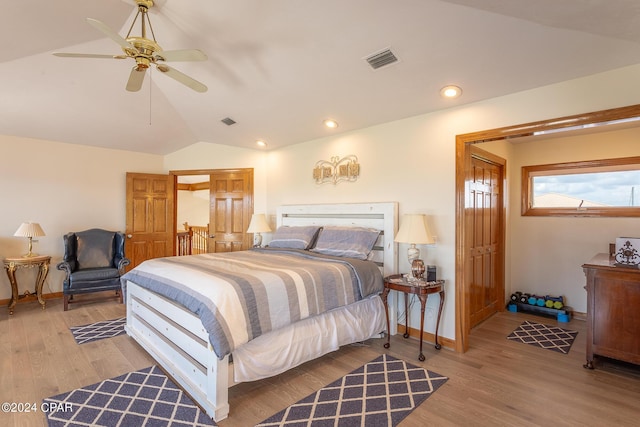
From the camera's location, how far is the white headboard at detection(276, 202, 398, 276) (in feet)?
11.9

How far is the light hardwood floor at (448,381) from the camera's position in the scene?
7.09 ft

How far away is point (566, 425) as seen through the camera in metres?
2.07

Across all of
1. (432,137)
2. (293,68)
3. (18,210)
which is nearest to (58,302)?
(18,210)

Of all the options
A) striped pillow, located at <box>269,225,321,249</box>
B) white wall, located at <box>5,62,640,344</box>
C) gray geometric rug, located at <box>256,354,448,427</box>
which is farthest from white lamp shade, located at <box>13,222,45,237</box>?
gray geometric rug, located at <box>256,354,448,427</box>

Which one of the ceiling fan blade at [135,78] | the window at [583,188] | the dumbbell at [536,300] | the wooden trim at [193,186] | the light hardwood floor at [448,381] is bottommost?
the light hardwood floor at [448,381]

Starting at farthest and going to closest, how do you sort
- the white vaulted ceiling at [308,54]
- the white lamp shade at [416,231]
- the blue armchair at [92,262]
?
1. the blue armchair at [92,262]
2. the white lamp shade at [416,231]
3. the white vaulted ceiling at [308,54]

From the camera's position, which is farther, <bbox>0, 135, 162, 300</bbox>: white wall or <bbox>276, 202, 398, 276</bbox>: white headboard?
<bbox>0, 135, 162, 300</bbox>: white wall

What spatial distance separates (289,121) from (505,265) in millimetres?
3568

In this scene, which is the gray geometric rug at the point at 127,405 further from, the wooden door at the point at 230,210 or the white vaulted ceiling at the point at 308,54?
the wooden door at the point at 230,210

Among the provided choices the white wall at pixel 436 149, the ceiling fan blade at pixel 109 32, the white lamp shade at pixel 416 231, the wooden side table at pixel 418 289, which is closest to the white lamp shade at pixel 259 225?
the white wall at pixel 436 149

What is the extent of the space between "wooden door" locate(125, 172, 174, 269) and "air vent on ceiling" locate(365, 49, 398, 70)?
4.55 meters

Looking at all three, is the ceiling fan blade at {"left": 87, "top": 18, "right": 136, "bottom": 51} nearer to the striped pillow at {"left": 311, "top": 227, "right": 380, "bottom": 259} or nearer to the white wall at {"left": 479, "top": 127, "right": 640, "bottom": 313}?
the striped pillow at {"left": 311, "top": 227, "right": 380, "bottom": 259}

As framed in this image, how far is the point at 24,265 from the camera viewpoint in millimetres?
4344

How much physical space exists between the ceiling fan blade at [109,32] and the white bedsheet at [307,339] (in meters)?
2.21
